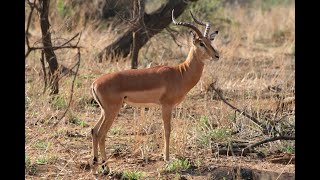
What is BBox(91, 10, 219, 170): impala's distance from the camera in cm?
654

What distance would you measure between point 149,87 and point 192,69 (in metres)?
0.63

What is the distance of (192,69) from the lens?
7184 millimetres

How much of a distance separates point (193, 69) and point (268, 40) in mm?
9712

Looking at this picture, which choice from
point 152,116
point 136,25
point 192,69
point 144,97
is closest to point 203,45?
point 192,69

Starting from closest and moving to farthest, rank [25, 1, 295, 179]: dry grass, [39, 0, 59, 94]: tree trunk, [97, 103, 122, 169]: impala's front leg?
1. [97, 103, 122, 169]: impala's front leg
2. [25, 1, 295, 179]: dry grass
3. [39, 0, 59, 94]: tree trunk

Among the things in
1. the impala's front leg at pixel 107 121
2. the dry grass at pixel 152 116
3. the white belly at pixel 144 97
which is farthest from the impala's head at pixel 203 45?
the impala's front leg at pixel 107 121

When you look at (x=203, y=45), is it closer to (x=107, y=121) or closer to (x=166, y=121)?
(x=166, y=121)

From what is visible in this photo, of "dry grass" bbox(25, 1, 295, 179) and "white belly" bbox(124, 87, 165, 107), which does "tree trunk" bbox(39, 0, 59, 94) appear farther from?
"white belly" bbox(124, 87, 165, 107)

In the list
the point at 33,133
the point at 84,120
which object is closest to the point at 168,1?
the point at 84,120

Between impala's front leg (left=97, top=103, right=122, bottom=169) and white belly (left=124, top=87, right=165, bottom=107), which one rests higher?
white belly (left=124, top=87, right=165, bottom=107)

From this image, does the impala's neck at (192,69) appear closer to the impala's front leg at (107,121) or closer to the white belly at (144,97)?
the white belly at (144,97)

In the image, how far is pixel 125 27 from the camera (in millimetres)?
12289

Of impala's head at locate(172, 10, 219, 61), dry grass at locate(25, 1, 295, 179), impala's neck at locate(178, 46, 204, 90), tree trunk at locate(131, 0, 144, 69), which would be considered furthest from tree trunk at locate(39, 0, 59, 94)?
impala's head at locate(172, 10, 219, 61)

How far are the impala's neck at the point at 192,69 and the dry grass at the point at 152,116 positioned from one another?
1.89 feet
